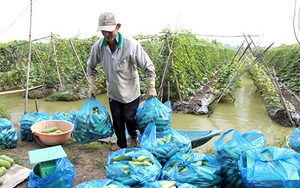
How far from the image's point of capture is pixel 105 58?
356cm

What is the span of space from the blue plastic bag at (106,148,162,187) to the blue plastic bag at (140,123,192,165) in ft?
0.88

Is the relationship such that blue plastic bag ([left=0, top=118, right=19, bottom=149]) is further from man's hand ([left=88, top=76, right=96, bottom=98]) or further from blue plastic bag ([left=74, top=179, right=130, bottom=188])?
blue plastic bag ([left=74, top=179, right=130, bottom=188])

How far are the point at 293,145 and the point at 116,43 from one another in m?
2.68

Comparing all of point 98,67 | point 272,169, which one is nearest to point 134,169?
point 272,169

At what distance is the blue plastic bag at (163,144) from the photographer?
2927 millimetres

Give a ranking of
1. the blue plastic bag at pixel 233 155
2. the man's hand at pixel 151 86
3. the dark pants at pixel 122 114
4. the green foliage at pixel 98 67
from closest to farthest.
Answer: the blue plastic bag at pixel 233 155
the man's hand at pixel 151 86
the dark pants at pixel 122 114
the green foliage at pixel 98 67

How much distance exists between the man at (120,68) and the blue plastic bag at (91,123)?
149mm

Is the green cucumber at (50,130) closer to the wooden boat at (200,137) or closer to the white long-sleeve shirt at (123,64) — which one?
the white long-sleeve shirt at (123,64)

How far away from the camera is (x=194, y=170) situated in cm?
243

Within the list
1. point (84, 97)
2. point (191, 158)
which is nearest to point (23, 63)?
point (84, 97)

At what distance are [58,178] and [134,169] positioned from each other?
82 centimetres

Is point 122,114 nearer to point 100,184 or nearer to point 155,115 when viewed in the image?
point 155,115

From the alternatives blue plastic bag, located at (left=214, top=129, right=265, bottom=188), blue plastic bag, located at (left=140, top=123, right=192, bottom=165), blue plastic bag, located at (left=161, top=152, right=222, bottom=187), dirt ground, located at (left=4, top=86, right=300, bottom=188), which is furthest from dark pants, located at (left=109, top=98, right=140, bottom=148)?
blue plastic bag, located at (left=214, top=129, right=265, bottom=188)

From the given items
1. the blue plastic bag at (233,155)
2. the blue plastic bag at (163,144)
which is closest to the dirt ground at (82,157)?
the blue plastic bag at (163,144)
